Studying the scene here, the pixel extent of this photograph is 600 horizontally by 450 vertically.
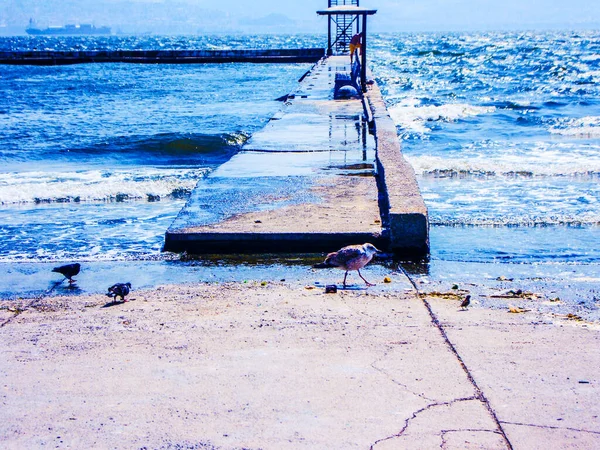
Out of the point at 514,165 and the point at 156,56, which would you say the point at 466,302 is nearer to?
the point at 514,165

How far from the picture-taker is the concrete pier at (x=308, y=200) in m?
7.36

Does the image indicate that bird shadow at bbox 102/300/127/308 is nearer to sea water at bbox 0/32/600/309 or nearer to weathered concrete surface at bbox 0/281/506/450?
weathered concrete surface at bbox 0/281/506/450

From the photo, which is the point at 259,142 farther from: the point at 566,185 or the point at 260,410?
the point at 260,410

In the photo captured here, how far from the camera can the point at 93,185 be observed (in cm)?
1235

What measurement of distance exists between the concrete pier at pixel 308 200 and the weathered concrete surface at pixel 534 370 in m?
2.02

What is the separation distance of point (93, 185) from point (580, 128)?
13276 mm

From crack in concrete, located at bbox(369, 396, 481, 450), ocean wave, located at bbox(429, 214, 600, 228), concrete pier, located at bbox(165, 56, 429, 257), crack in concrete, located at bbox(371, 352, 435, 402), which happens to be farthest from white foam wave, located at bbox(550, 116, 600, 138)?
crack in concrete, located at bbox(369, 396, 481, 450)

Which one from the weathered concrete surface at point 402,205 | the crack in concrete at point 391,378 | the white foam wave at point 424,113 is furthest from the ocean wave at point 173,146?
the crack in concrete at point 391,378

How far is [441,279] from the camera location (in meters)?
6.82

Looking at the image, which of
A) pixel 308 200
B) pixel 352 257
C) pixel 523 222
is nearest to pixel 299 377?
pixel 352 257

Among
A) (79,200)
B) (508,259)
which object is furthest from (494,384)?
(79,200)

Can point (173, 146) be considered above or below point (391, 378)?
A: below

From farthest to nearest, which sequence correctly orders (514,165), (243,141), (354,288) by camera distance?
(243,141)
(514,165)
(354,288)

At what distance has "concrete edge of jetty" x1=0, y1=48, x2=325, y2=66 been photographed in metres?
56.1
